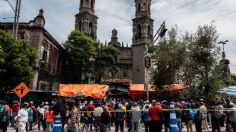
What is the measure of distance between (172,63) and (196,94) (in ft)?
11.0

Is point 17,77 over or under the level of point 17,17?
under

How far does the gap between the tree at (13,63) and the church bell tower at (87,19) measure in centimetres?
3184

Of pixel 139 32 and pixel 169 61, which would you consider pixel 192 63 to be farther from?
pixel 139 32

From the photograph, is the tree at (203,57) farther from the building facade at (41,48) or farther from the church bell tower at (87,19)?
the church bell tower at (87,19)

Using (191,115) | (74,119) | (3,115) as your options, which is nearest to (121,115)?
(74,119)

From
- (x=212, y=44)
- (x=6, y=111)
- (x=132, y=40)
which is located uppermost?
(x=132, y=40)

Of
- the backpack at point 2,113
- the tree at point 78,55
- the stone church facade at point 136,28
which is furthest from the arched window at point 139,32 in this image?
the backpack at point 2,113

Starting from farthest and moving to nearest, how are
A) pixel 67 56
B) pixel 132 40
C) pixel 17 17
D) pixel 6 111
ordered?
1. pixel 132 40
2. pixel 67 56
3. pixel 17 17
4. pixel 6 111

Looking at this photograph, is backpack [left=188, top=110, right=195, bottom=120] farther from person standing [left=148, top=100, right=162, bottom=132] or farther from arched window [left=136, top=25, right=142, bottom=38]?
arched window [left=136, top=25, right=142, bottom=38]

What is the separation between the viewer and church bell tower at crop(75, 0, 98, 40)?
57938mm

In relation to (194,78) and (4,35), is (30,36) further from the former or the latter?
(194,78)

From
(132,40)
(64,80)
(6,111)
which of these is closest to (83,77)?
(64,80)

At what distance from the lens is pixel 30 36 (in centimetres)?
3412

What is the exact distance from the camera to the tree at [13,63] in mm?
24516
